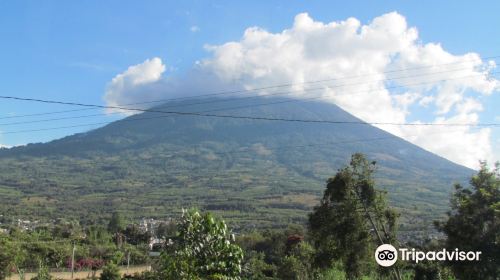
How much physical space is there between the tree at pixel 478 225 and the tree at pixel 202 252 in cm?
626

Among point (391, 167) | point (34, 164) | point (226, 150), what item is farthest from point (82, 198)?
point (391, 167)

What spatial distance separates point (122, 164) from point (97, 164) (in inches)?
405

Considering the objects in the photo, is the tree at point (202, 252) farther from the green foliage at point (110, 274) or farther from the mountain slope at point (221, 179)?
the mountain slope at point (221, 179)

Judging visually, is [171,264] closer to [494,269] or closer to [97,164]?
[494,269]

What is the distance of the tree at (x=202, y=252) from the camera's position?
289 inches

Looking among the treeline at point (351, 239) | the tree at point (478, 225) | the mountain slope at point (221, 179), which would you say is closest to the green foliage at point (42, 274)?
the treeline at point (351, 239)

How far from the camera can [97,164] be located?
585ft

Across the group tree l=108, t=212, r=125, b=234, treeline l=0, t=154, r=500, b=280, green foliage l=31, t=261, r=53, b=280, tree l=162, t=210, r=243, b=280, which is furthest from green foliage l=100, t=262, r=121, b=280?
tree l=108, t=212, r=125, b=234

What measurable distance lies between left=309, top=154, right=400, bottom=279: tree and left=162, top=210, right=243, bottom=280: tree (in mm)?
9009

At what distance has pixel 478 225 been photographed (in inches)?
443

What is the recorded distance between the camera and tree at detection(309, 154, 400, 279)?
15.9m

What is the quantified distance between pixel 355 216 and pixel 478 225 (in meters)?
4.99

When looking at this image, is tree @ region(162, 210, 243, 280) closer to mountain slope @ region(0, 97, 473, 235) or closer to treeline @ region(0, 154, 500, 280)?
treeline @ region(0, 154, 500, 280)

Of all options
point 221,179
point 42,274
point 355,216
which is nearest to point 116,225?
point 42,274
